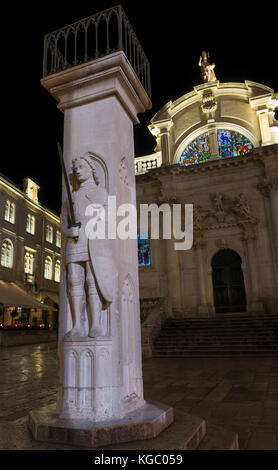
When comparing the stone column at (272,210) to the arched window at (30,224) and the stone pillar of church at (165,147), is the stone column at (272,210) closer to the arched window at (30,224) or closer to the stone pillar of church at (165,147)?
the stone pillar of church at (165,147)

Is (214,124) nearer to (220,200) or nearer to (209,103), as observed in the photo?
(209,103)

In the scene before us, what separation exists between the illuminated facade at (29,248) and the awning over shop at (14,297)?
51 cm

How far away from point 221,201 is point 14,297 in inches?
551

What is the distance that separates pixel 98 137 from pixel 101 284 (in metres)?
1.74

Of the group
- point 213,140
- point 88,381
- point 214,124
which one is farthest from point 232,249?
point 88,381

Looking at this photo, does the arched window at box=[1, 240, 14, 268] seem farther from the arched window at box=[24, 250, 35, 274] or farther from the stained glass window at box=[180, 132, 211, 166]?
the stained glass window at box=[180, 132, 211, 166]

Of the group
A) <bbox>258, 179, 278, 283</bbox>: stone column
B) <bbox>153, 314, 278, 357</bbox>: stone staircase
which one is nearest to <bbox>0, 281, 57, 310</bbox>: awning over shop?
<bbox>153, 314, 278, 357</bbox>: stone staircase

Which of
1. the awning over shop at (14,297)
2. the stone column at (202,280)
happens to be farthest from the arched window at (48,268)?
the stone column at (202,280)

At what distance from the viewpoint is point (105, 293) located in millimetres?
3324

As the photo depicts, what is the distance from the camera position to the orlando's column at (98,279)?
122 inches

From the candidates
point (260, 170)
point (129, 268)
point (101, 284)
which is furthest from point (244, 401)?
point (260, 170)

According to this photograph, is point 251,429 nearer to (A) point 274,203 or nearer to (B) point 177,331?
(B) point 177,331

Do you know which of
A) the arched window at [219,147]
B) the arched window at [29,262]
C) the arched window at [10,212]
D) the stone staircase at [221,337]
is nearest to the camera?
the stone staircase at [221,337]

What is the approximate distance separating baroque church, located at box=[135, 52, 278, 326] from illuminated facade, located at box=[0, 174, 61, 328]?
10.4 meters
